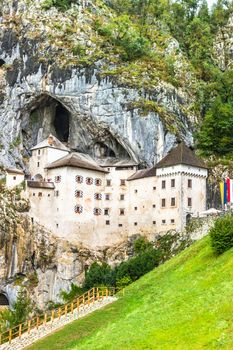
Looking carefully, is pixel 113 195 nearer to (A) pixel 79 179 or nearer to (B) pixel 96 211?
(B) pixel 96 211

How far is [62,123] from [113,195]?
17.7 meters

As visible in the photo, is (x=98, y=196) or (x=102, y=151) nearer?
(x=98, y=196)

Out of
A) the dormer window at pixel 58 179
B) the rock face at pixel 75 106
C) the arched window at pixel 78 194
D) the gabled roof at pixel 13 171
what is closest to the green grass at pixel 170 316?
the arched window at pixel 78 194

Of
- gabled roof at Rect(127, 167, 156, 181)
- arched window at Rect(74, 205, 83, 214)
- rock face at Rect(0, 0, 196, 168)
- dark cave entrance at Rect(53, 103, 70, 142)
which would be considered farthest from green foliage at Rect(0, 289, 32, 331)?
dark cave entrance at Rect(53, 103, 70, 142)

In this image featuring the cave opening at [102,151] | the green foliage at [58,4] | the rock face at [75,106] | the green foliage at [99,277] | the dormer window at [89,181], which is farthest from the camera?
the green foliage at [58,4]

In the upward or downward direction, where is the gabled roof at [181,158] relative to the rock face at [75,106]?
downward

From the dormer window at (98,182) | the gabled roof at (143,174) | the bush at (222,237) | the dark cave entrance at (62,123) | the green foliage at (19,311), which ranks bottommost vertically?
the green foliage at (19,311)

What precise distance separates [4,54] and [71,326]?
Answer: 59762mm

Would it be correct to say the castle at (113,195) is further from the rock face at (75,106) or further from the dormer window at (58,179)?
the rock face at (75,106)

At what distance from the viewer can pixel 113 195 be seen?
256 feet

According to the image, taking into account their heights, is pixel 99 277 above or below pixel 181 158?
below

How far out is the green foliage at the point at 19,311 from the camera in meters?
68.3

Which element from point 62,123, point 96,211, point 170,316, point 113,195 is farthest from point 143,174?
point 170,316

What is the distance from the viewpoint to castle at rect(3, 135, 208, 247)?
7281cm
